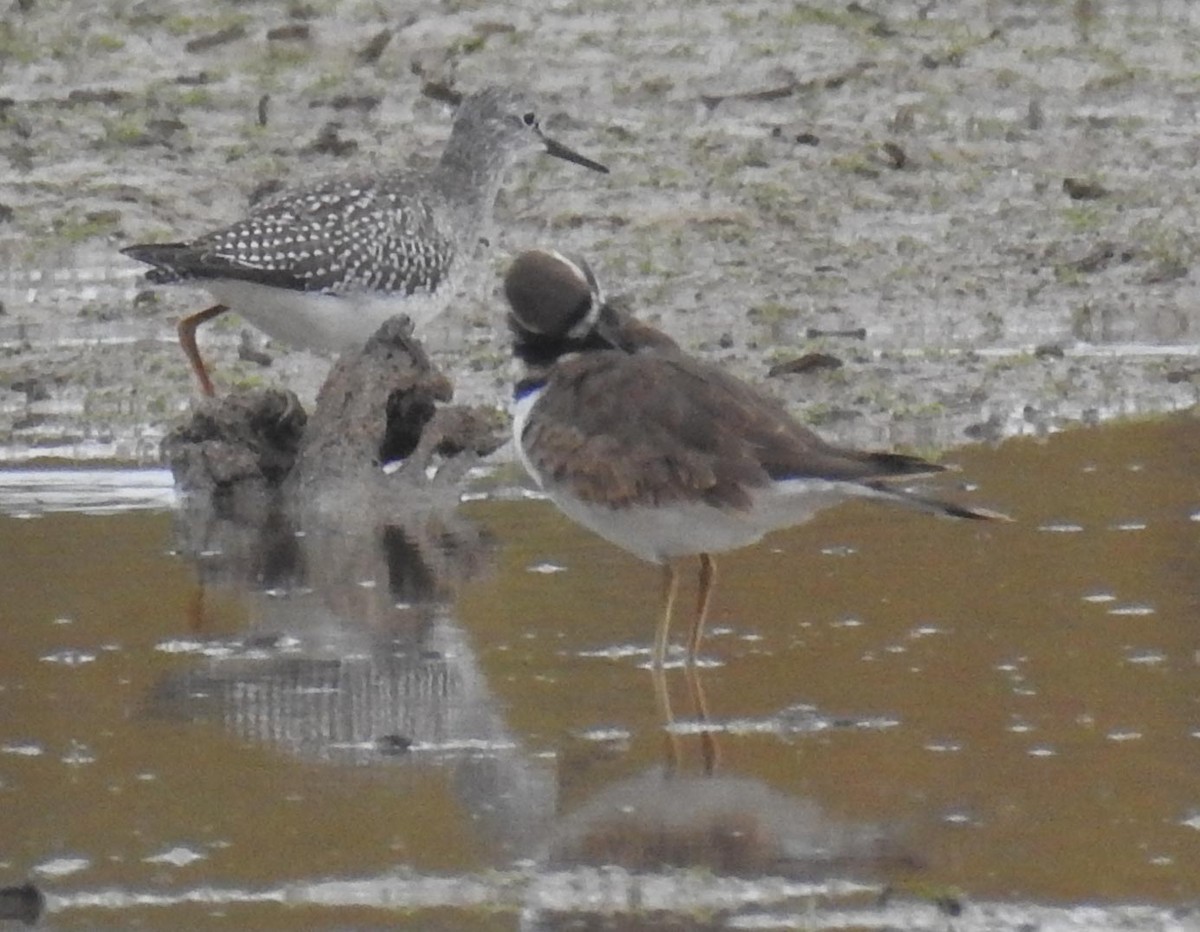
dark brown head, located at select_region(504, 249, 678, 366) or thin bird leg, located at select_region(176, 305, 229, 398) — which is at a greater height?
dark brown head, located at select_region(504, 249, 678, 366)

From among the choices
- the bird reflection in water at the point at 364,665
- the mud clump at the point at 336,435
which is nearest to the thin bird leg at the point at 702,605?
the bird reflection in water at the point at 364,665

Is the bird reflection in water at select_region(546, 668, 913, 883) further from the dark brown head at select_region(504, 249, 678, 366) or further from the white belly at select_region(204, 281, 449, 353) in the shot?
the white belly at select_region(204, 281, 449, 353)

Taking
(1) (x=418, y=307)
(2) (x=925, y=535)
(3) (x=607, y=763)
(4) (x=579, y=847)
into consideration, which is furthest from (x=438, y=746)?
(1) (x=418, y=307)

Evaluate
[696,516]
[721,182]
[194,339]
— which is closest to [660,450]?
[696,516]

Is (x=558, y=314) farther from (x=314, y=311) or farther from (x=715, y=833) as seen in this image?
(x=314, y=311)

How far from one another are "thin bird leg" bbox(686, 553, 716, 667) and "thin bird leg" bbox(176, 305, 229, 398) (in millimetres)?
3261

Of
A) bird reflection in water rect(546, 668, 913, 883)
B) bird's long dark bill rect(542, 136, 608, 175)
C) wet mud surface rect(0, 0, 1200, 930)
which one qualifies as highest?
bird's long dark bill rect(542, 136, 608, 175)

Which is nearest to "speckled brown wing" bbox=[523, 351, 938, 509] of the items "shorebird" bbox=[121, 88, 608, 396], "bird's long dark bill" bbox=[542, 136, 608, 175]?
"shorebird" bbox=[121, 88, 608, 396]

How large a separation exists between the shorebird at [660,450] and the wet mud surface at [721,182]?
255 centimetres

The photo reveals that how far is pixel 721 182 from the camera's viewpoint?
521 inches

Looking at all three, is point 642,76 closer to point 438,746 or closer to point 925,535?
point 925,535

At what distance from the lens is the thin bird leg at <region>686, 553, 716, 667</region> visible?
6887 mm

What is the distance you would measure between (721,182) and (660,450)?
670 cm

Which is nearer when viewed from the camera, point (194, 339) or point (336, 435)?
point (336, 435)
